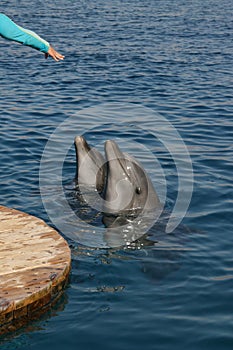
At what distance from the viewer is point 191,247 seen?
927cm

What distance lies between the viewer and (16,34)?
8500 mm

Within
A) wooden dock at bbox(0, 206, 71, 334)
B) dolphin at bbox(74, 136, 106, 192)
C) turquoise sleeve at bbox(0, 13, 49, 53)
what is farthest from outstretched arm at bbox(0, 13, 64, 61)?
dolphin at bbox(74, 136, 106, 192)

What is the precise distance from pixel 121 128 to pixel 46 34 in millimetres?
11280

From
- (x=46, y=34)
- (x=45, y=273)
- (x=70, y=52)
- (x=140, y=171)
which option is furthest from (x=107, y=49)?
(x=45, y=273)

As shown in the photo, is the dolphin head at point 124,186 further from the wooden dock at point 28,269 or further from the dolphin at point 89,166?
the wooden dock at point 28,269

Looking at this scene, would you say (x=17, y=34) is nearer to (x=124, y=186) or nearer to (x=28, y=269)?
(x=124, y=186)

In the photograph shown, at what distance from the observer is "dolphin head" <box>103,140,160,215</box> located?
9.85 m

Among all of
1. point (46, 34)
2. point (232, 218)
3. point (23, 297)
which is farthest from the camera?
point (46, 34)

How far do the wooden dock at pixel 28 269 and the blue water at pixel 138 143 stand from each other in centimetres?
16

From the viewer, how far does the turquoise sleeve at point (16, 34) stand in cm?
841

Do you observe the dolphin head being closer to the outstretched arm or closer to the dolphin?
the dolphin

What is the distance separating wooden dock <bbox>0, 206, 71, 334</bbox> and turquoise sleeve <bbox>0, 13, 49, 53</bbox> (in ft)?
6.91

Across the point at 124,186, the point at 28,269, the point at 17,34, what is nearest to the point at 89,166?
the point at 124,186

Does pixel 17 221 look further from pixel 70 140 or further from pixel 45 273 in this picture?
pixel 70 140
